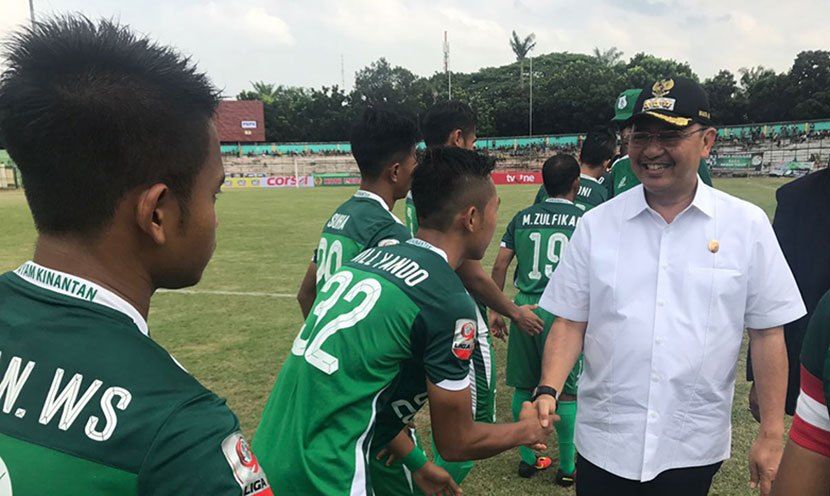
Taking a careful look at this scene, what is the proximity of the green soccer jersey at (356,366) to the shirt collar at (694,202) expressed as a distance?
855mm

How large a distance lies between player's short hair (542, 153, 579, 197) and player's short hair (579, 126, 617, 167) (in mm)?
1024

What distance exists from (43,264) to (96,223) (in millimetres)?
124

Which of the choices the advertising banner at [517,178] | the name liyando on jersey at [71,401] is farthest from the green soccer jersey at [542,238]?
the advertising banner at [517,178]

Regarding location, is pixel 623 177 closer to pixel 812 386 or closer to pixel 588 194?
pixel 588 194

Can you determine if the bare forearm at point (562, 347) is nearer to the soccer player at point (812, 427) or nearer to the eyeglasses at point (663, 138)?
the eyeglasses at point (663, 138)

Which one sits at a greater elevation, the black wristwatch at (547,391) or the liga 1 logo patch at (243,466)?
the liga 1 logo patch at (243,466)

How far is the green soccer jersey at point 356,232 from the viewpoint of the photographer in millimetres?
3451

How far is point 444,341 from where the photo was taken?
2.00 meters

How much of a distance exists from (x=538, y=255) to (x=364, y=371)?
2808 mm

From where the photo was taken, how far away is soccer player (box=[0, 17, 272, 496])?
→ 875 mm

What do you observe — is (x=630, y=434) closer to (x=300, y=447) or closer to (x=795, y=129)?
(x=300, y=447)

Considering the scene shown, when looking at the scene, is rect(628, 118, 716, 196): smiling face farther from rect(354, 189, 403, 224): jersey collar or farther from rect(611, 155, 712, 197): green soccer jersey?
rect(611, 155, 712, 197): green soccer jersey

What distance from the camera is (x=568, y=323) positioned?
2471 millimetres

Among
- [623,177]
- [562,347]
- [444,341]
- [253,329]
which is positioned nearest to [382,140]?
[562,347]
